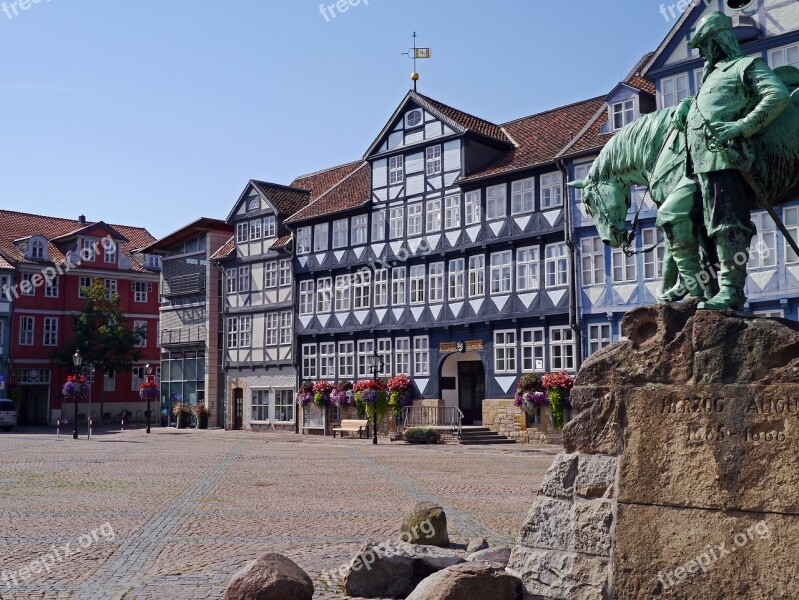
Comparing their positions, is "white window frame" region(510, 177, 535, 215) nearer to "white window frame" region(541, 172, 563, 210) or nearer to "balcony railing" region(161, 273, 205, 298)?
"white window frame" region(541, 172, 563, 210)

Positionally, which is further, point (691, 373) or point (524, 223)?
point (524, 223)

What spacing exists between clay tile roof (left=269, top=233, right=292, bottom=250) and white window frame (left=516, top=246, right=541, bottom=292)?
502 inches

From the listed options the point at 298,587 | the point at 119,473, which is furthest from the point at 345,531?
the point at 119,473

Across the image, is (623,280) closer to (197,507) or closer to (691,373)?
(197,507)

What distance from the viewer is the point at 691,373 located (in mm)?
5504

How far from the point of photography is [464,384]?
33906 mm

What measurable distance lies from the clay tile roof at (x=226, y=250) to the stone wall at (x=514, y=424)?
17.7m

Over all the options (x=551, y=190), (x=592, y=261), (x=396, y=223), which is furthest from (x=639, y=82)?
(x=396, y=223)

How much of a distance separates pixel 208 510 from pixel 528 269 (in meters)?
19.8

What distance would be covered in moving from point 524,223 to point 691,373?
82.7ft

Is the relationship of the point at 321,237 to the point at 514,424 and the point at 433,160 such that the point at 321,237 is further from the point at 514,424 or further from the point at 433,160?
the point at 514,424


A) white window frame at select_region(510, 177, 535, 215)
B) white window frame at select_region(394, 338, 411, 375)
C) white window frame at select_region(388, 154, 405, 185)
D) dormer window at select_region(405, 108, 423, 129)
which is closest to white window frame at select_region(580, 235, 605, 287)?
white window frame at select_region(510, 177, 535, 215)

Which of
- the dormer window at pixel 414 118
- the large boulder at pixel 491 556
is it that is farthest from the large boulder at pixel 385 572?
the dormer window at pixel 414 118

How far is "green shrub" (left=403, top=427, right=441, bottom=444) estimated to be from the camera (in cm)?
3069
